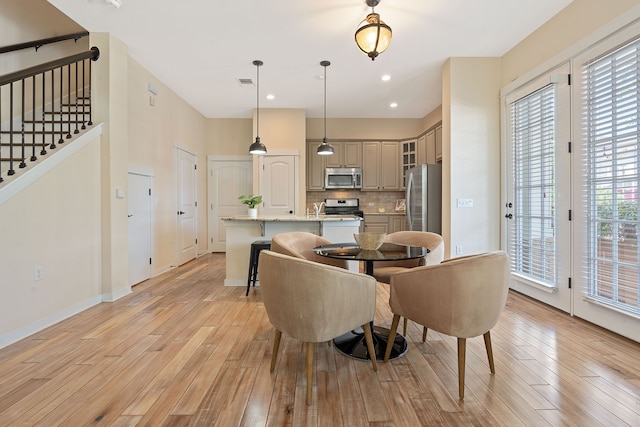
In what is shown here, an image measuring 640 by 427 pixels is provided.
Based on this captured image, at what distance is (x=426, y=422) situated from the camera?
1491mm

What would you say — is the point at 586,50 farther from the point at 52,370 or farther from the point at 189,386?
the point at 52,370

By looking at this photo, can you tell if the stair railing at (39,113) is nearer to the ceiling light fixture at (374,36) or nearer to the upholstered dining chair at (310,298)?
the upholstered dining chair at (310,298)

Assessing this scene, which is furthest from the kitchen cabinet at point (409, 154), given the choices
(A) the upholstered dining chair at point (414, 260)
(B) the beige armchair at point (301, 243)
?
(B) the beige armchair at point (301, 243)

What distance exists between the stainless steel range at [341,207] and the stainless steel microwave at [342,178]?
0.31 m

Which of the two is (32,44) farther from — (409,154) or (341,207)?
(409,154)

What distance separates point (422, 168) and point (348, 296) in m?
3.70

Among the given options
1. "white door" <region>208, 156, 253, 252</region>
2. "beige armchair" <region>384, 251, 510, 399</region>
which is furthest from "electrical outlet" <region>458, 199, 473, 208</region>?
"white door" <region>208, 156, 253, 252</region>

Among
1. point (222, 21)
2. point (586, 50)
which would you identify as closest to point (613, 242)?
point (586, 50)

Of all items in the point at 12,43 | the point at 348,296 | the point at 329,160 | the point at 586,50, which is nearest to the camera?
the point at 348,296

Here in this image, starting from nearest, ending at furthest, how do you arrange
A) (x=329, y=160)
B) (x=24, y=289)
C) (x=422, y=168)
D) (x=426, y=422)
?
(x=426, y=422) < (x=24, y=289) < (x=422, y=168) < (x=329, y=160)

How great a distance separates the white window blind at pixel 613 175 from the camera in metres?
2.36

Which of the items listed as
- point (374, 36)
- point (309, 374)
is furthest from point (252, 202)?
point (309, 374)

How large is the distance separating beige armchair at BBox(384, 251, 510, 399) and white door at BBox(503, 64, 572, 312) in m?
1.82

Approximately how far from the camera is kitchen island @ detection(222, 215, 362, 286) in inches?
159
